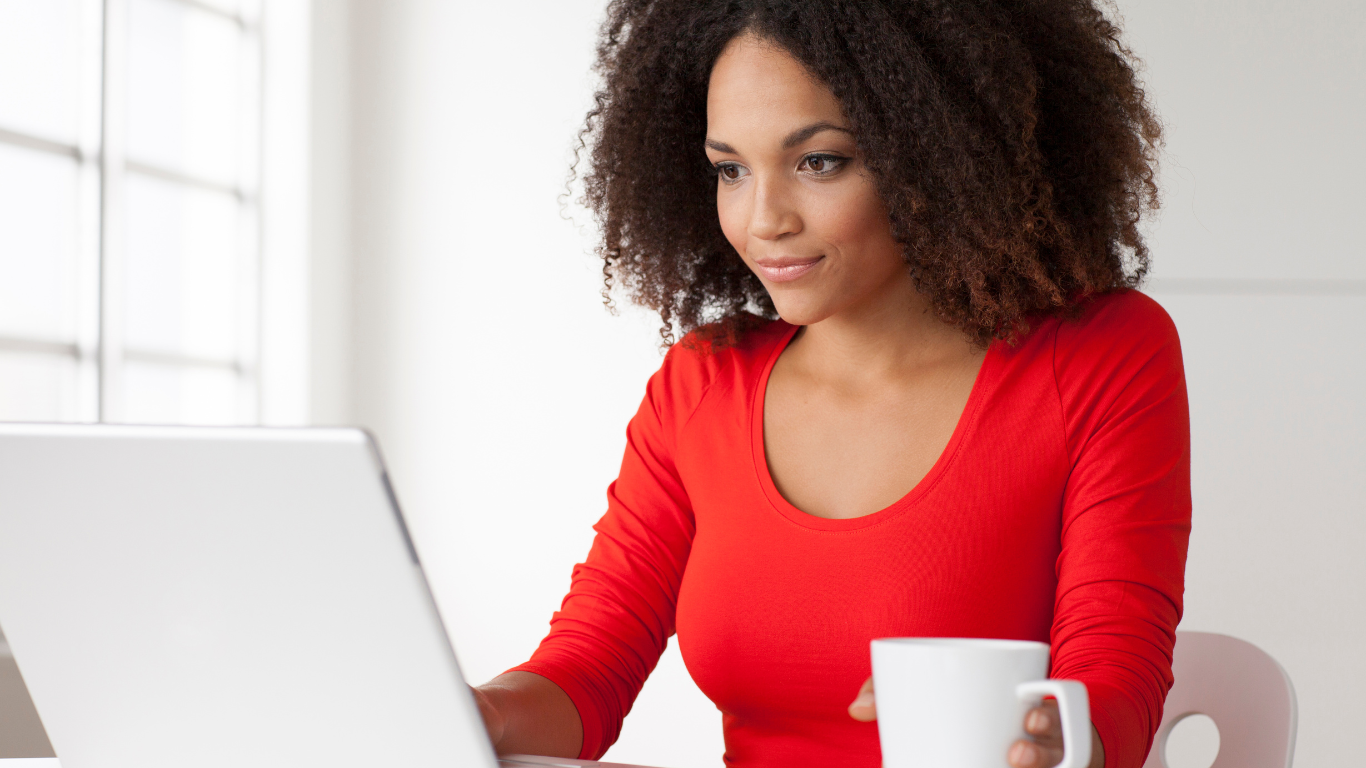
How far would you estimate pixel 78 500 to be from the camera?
561 mm

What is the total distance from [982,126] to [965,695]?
73 cm

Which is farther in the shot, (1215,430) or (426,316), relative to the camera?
(426,316)

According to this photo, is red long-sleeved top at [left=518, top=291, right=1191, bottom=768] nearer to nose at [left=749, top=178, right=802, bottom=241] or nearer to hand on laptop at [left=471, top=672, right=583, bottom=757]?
hand on laptop at [left=471, top=672, right=583, bottom=757]

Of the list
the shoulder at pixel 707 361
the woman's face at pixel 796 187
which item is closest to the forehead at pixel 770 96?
the woman's face at pixel 796 187

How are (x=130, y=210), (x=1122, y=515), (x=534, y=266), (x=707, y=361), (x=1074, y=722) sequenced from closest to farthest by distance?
(x=1074, y=722), (x=1122, y=515), (x=707, y=361), (x=130, y=210), (x=534, y=266)

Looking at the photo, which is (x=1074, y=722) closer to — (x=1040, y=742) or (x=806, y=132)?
(x=1040, y=742)

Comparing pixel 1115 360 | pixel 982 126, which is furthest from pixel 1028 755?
pixel 982 126

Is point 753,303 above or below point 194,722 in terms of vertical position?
above

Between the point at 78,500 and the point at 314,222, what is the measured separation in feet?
8.83

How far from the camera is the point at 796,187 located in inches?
42.7

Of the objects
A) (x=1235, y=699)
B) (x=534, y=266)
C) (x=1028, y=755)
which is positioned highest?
(x=534, y=266)

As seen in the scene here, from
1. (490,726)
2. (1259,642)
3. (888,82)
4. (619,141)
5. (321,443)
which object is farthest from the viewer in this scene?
(1259,642)

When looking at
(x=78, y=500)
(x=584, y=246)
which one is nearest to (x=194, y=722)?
(x=78, y=500)

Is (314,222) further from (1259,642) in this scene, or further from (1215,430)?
(1259,642)
